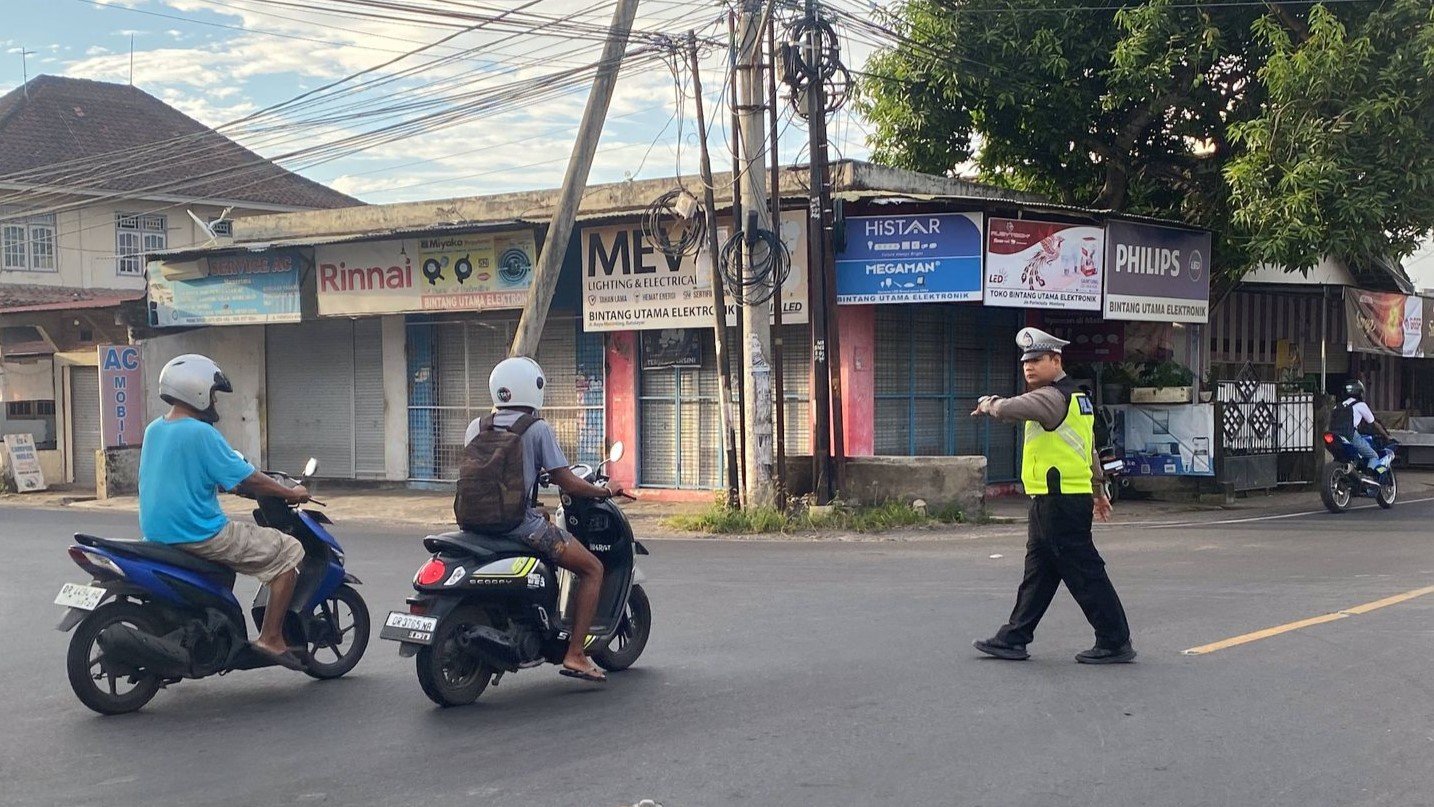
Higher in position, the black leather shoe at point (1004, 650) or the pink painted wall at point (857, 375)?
the pink painted wall at point (857, 375)

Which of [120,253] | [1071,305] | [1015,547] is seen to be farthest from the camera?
[120,253]

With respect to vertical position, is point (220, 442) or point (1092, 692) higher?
point (220, 442)

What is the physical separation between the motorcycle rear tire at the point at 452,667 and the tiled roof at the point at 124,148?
27174mm

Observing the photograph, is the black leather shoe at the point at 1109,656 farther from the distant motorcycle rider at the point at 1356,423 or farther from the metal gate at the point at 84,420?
the metal gate at the point at 84,420

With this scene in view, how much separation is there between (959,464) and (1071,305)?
293 centimetres

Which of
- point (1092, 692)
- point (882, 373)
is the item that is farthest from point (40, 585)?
point (882, 373)

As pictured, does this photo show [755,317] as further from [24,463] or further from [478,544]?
[24,463]

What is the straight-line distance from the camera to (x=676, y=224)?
55.3 feet

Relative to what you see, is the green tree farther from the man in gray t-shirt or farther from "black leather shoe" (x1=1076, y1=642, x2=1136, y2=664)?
the man in gray t-shirt

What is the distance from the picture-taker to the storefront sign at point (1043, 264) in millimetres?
15930

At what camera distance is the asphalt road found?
16.2 feet

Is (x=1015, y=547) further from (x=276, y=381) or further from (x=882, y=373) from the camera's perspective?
(x=276, y=381)

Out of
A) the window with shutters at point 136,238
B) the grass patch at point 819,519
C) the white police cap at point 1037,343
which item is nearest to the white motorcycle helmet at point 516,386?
the white police cap at point 1037,343

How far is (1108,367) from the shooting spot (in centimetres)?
1886
